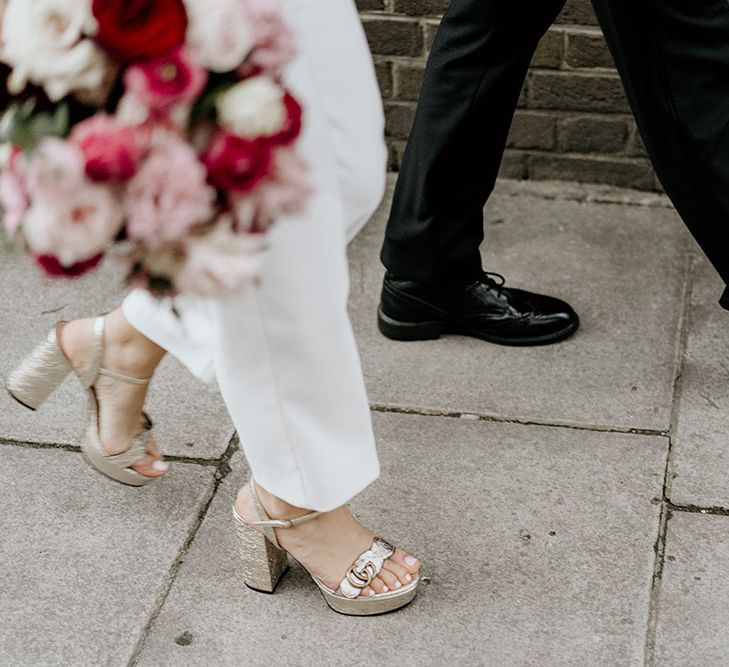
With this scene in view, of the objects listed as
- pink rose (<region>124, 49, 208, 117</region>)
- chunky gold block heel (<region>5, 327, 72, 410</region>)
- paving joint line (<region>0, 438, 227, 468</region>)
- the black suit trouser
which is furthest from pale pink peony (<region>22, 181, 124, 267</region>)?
the black suit trouser

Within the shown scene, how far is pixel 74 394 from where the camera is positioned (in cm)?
277

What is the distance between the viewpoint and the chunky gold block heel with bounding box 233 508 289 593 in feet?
7.00

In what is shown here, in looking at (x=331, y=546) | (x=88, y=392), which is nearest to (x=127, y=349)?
(x=88, y=392)

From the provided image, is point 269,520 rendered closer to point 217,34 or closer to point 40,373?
point 40,373

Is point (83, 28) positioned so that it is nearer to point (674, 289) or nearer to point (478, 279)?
point (478, 279)

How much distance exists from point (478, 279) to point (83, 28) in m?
1.66

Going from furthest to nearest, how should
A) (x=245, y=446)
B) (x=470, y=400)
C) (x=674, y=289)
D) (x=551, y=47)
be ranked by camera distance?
(x=551, y=47) → (x=674, y=289) → (x=470, y=400) → (x=245, y=446)

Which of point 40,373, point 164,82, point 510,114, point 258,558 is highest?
point 164,82

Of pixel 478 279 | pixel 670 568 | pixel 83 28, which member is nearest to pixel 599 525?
pixel 670 568

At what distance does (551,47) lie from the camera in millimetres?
3332

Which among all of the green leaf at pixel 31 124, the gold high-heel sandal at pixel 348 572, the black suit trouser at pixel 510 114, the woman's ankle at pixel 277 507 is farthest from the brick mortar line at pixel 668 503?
the green leaf at pixel 31 124

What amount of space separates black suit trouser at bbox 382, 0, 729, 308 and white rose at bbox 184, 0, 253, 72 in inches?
48.7

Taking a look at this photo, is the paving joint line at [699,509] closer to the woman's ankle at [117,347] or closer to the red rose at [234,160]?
the woman's ankle at [117,347]

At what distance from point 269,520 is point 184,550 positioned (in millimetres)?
309
